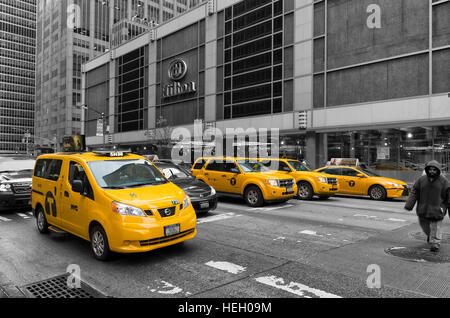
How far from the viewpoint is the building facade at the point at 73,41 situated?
88.2 metres

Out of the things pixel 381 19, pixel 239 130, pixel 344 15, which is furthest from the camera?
pixel 239 130

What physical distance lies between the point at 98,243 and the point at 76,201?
0.97 meters

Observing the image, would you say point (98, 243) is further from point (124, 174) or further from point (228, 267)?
point (228, 267)

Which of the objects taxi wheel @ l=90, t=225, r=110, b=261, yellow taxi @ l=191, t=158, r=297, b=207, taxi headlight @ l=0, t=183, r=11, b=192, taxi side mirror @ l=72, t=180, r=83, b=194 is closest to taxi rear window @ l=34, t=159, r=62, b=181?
taxi side mirror @ l=72, t=180, r=83, b=194

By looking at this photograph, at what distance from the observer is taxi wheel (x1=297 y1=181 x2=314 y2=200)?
43.8 feet

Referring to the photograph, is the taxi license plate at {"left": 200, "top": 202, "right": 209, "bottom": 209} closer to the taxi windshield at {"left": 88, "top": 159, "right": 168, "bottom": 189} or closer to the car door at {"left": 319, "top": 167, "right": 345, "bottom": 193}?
the taxi windshield at {"left": 88, "top": 159, "right": 168, "bottom": 189}

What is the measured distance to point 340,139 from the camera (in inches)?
1012

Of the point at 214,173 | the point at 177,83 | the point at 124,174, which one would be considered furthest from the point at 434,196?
the point at 177,83

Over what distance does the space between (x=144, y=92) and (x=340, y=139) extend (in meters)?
29.0

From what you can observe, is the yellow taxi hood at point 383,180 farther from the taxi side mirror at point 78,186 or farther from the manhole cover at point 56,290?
the manhole cover at point 56,290

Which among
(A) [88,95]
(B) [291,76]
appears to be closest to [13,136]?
(A) [88,95]

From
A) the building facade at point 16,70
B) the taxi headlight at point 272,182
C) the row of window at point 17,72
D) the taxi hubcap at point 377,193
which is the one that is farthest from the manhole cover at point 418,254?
the row of window at point 17,72

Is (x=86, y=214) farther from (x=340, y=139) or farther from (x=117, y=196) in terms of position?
(x=340, y=139)

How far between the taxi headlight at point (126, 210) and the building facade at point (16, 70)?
12960cm
